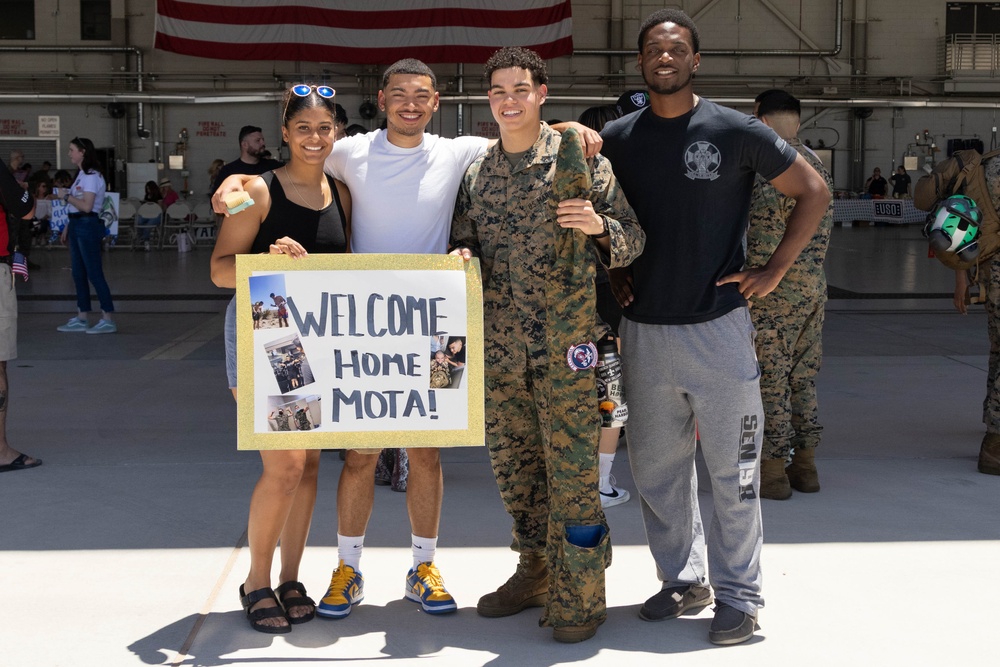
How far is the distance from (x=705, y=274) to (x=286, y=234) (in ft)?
4.41

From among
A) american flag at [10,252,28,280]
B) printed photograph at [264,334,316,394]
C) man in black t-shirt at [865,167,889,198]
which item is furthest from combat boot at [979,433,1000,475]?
man in black t-shirt at [865,167,889,198]

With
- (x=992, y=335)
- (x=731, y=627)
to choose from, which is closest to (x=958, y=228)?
(x=992, y=335)

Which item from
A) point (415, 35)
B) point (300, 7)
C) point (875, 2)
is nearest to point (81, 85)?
point (300, 7)

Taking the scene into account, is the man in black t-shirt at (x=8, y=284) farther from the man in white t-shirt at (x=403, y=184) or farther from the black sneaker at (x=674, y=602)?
the black sneaker at (x=674, y=602)

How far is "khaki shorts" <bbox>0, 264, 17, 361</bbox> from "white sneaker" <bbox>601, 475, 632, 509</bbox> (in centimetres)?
301

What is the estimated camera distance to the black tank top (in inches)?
135

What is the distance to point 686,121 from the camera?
3389 millimetres

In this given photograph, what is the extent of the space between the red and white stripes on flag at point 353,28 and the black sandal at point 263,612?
69.6 ft

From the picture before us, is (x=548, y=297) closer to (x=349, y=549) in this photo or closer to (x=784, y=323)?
(x=349, y=549)

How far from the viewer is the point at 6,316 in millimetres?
5402

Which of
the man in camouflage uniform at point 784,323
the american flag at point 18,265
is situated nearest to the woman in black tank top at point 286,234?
the man in camouflage uniform at point 784,323

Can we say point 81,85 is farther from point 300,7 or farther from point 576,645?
point 576,645

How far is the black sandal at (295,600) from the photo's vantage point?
11.8 feet

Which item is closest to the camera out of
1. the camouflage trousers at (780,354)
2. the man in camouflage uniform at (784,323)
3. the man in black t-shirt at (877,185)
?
the man in camouflage uniform at (784,323)
